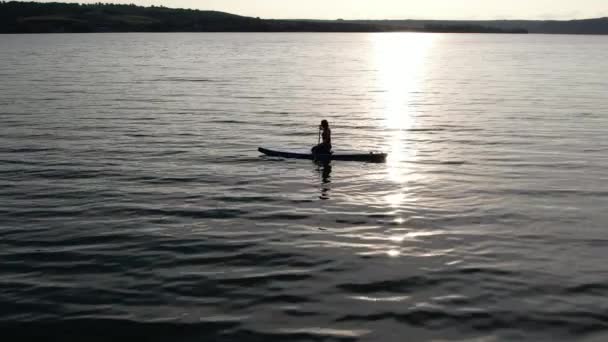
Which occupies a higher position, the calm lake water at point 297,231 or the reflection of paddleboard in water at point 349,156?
the reflection of paddleboard in water at point 349,156

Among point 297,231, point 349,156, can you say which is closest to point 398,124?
point 349,156

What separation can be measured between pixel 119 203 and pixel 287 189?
6.44m

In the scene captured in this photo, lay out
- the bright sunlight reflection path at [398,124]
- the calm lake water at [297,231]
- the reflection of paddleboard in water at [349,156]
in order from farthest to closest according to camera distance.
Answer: the reflection of paddleboard in water at [349,156] → the bright sunlight reflection path at [398,124] → the calm lake water at [297,231]

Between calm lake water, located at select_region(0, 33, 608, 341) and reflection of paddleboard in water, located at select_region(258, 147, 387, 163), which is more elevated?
reflection of paddleboard in water, located at select_region(258, 147, 387, 163)

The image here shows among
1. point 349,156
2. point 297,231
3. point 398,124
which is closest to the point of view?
point 297,231

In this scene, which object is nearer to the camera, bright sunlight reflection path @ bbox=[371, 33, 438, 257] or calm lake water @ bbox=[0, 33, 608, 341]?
calm lake water @ bbox=[0, 33, 608, 341]

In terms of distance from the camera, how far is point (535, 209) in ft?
74.8

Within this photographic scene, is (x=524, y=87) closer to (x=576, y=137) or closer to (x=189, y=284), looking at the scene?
(x=576, y=137)

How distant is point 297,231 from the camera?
20062mm

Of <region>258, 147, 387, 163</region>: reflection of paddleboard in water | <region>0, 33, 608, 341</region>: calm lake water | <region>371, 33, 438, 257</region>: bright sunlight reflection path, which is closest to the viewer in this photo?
<region>0, 33, 608, 341</region>: calm lake water

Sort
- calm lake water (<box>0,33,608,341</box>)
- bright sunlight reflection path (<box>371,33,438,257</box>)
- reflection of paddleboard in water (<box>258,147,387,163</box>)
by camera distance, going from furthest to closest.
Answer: reflection of paddleboard in water (<box>258,147,387,163</box>), bright sunlight reflection path (<box>371,33,438,257</box>), calm lake water (<box>0,33,608,341</box>)

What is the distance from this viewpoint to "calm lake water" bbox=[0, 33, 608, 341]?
13.8 metres

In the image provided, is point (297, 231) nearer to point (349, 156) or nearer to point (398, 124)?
point (349, 156)

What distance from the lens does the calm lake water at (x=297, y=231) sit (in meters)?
13.8
